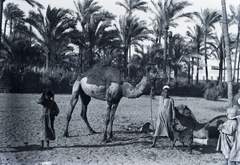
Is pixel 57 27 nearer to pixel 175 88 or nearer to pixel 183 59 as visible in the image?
pixel 175 88

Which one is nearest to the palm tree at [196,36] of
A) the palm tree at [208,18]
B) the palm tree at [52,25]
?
the palm tree at [208,18]

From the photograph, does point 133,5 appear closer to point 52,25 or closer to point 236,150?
point 52,25

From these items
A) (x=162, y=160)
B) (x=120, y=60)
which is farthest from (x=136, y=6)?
(x=162, y=160)

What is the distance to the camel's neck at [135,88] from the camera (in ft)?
26.0

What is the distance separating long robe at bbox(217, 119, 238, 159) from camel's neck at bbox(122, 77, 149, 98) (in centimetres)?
246

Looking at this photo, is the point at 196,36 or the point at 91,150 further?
the point at 196,36

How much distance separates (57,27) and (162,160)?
16.0m

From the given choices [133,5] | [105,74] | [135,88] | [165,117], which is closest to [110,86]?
[105,74]

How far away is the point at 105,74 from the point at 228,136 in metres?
3.58

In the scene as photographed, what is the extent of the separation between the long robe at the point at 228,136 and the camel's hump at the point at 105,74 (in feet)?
9.94

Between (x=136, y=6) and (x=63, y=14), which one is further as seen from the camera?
(x=136, y=6)

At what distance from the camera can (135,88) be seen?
801cm

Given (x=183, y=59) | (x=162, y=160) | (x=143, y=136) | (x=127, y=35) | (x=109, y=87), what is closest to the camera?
(x=162, y=160)

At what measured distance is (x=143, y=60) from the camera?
29625 millimetres
